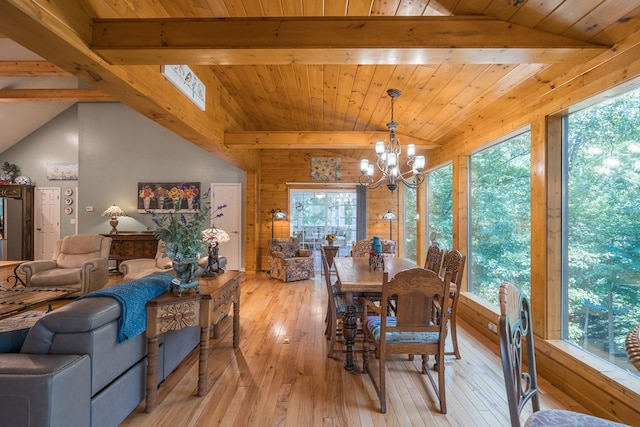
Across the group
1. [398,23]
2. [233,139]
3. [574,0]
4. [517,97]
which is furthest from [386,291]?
[233,139]

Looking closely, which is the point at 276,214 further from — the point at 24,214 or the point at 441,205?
the point at 24,214

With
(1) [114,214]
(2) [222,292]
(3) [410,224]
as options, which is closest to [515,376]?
(2) [222,292]

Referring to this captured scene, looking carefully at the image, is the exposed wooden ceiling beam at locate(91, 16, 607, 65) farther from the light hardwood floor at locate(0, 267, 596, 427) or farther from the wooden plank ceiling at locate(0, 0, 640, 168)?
the light hardwood floor at locate(0, 267, 596, 427)

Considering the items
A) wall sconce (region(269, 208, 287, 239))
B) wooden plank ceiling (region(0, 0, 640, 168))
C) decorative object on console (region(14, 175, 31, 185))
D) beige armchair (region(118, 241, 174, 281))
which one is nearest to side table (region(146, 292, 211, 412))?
wooden plank ceiling (region(0, 0, 640, 168))

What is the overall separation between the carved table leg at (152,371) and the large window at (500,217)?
10.8 feet

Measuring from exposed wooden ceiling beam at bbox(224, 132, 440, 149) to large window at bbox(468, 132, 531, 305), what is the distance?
3.96 ft

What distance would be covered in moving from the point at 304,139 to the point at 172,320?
322cm

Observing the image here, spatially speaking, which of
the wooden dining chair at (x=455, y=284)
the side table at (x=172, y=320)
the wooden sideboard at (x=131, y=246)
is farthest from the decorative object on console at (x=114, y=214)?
the wooden dining chair at (x=455, y=284)

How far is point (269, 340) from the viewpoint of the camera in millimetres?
3061

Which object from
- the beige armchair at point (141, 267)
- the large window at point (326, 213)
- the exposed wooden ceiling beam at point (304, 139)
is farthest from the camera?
the large window at point (326, 213)

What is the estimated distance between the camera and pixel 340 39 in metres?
1.73

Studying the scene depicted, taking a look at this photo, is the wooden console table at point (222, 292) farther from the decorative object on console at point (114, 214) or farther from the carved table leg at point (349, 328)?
the decorative object on console at point (114, 214)

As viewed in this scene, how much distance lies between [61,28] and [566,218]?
3.75 m

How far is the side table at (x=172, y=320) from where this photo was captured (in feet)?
6.10
